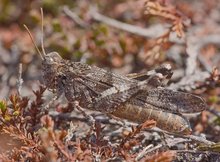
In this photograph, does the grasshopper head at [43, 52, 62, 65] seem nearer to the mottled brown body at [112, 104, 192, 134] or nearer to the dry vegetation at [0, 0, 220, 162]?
the dry vegetation at [0, 0, 220, 162]

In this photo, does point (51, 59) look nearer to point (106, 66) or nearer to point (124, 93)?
point (124, 93)

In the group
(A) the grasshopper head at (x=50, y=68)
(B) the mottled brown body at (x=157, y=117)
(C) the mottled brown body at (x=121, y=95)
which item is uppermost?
(A) the grasshopper head at (x=50, y=68)

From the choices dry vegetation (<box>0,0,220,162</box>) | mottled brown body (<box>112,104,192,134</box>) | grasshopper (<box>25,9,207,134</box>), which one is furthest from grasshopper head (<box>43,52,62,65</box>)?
mottled brown body (<box>112,104,192,134</box>)

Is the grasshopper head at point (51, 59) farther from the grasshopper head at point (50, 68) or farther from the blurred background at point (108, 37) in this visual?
the blurred background at point (108, 37)

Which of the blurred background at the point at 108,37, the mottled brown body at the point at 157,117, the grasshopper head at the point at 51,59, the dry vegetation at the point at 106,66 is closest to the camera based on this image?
the dry vegetation at the point at 106,66

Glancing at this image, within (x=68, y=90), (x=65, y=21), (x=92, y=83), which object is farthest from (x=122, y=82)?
(x=65, y=21)

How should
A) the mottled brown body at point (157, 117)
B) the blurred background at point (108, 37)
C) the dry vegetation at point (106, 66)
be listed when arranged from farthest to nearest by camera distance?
the blurred background at point (108, 37) → the mottled brown body at point (157, 117) → the dry vegetation at point (106, 66)

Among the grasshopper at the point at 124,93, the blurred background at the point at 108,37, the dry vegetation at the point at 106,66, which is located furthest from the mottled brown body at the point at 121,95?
the blurred background at the point at 108,37
